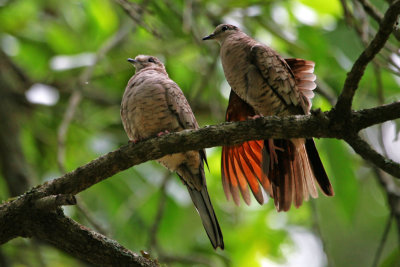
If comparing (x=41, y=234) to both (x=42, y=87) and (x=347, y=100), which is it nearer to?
(x=347, y=100)

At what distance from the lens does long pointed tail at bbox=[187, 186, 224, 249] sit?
3.79m

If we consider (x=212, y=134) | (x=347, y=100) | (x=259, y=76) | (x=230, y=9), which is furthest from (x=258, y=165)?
(x=230, y=9)

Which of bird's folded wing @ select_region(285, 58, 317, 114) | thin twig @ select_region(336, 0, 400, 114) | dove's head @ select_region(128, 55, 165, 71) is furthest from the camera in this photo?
dove's head @ select_region(128, 55, 165, 71)

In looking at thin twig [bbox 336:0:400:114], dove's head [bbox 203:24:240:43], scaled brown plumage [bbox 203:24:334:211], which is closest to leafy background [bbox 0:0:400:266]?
dove's head [bbox 203:24:240:43]

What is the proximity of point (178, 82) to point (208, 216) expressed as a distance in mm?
3049

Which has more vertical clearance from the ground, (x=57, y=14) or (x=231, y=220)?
(x=57, y=14)

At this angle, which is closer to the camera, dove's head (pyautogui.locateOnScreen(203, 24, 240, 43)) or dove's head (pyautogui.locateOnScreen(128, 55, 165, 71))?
dove's head (pyautogui.locateOnScreen(203, 24, 240, 43))

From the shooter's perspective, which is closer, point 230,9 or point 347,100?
point 347,100

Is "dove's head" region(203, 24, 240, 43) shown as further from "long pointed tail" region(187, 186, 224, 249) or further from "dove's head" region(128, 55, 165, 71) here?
"long pointed tail" region(187, 186, 224, 249)

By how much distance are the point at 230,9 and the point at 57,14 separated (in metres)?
2.79

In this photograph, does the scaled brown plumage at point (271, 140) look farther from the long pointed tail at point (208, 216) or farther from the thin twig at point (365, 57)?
the thin twig at point (365, 57)

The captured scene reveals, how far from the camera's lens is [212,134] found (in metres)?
3.06

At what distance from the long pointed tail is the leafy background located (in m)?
0.74

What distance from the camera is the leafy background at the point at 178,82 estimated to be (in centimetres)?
542
